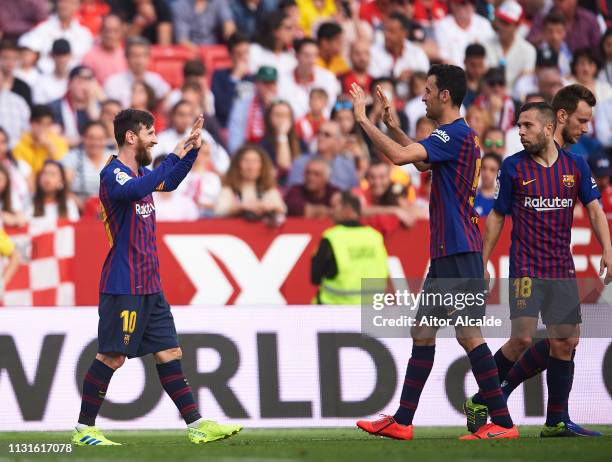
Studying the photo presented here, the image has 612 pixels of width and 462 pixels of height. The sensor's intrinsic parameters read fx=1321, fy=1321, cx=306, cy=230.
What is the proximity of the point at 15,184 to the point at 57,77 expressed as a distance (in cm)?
213

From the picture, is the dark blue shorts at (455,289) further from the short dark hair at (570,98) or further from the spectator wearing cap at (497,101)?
the spectator wearing cap at (497,101)

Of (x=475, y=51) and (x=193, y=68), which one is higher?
(x=475, y=51)

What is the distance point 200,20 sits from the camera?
647 inches

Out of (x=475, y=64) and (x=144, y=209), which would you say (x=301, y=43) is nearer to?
(x=475, y=64)

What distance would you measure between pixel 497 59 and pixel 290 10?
264 centimetres

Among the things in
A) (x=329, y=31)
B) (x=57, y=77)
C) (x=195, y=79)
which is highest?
(x=329, y=31)

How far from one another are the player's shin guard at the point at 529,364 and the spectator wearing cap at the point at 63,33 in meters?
8.72

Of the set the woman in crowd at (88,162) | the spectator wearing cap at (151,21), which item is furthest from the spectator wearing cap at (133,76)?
the woman in crowd at (88,162)

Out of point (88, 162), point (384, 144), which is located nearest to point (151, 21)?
point (88, 162)

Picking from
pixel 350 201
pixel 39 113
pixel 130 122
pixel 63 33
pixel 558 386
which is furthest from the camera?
pixel 63 33

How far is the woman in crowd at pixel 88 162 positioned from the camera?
A: 1384 centimetres

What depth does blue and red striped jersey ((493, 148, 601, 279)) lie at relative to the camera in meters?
8.26

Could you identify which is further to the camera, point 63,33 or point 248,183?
point 63,33

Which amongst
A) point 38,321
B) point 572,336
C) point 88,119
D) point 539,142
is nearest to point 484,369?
point 572,336
